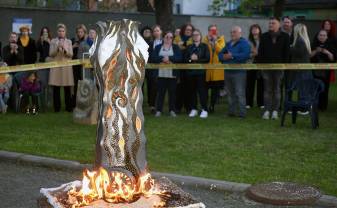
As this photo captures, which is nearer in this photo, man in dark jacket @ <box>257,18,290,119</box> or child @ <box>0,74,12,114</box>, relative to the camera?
man in dark jacket @ <box>257,18,290,119</box>

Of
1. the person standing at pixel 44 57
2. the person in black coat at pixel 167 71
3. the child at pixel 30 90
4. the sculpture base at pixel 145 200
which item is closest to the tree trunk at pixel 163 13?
the person standing at pixel 44 57

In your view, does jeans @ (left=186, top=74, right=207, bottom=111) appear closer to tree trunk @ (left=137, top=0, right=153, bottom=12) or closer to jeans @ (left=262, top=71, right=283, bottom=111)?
jeans @ (left=262, top=71, right=283, bottom=111)

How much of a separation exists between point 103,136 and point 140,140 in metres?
0.32

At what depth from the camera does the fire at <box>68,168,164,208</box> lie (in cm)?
510

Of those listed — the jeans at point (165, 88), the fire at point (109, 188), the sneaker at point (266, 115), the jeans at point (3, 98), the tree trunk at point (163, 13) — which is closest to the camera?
the fire at point (109, 188)

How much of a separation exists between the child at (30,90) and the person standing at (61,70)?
40 centimetres

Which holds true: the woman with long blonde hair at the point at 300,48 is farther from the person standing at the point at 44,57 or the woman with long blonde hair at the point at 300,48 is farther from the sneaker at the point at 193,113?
the person standing at the point at 44,57

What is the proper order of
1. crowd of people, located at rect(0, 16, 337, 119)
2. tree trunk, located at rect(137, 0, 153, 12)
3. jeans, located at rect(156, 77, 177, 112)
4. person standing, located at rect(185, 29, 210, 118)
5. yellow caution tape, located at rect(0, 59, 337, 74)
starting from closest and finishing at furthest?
1. yellow caution tape, located at rect(0, 59, 337, 74)
2. crowd of people, located at rect(0, 16, 337, 119)
3. person standing, located at rect(185, 29, 210, 118)
4. jeans, located at rect(156, 77, 177, 112)
5. tree trunk, located at rect(137, 0, 153, 12)

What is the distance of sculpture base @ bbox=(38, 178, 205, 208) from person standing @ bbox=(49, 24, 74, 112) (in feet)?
26.4

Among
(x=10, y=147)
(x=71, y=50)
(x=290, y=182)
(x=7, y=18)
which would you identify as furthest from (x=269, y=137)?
(x=7, y=18)

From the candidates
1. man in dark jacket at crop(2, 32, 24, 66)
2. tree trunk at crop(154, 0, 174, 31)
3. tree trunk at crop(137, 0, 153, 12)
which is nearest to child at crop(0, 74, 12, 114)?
man in dark jacket at crop(2, 32, 24, 66)

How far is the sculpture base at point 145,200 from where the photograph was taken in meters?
5.17

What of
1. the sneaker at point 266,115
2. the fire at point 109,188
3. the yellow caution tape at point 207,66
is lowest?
the sneaker at point 266,115

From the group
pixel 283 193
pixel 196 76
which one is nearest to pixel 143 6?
pixel 196 76
